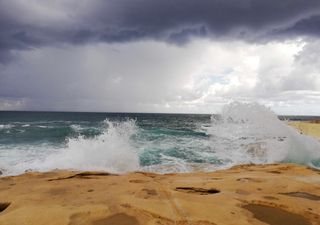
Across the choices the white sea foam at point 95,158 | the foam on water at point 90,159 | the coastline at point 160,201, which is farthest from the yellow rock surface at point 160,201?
the white sea foam at point 95,158

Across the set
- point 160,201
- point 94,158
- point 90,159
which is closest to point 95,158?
point 94,158

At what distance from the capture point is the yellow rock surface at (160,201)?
171 inches

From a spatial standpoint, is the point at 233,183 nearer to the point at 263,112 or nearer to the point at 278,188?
the point at 278,188

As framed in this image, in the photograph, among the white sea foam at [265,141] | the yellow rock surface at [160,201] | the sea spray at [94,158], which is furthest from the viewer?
the white sea foam at [265,141]

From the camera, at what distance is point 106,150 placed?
12359 mm

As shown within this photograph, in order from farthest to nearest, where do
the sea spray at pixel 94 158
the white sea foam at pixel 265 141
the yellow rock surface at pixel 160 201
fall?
the white sea foam at pixel 265 141
the sea spray at pixel 94 158
the yellow rock surface at pixel 160 201

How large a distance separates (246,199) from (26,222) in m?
3.68

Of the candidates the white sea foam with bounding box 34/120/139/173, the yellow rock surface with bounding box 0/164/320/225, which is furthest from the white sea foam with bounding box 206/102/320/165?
the yellow rock surface with bounding box 0/164/320/225

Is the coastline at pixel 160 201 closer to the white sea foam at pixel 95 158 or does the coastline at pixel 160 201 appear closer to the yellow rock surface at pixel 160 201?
the yellow rock surface at pixel 160 201

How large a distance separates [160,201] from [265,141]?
1083cm

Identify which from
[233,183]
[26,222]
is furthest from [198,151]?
[26,222]

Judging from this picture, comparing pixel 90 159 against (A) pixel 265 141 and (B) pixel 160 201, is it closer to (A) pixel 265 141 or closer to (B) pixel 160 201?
(B) pixel 160 201

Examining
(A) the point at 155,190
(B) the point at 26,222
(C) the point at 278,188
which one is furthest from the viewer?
(C) the point at 278,188

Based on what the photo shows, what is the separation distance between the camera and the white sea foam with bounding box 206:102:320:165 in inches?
512
